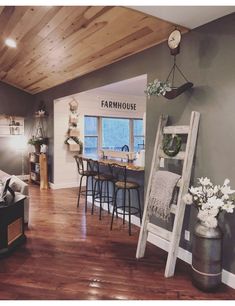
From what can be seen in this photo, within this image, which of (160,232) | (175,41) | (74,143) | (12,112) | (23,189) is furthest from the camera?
(12,112)

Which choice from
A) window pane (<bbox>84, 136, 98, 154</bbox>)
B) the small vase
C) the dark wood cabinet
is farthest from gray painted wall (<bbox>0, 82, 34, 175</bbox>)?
the dark wood cabinet

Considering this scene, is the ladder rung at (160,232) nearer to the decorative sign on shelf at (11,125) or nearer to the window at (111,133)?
the window at (111,133)

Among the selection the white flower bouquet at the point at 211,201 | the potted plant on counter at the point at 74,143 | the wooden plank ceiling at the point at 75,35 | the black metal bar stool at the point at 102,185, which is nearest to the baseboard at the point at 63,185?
the potted plant on counter at the point at 74,143

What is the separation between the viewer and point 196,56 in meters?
2.84

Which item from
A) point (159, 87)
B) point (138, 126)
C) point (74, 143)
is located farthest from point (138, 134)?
point (159, 87)

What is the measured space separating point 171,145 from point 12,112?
5712 millimetres

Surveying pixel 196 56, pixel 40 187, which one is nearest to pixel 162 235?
pixel 196 56

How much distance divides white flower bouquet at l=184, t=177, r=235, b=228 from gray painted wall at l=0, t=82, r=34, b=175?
6115 millimetres

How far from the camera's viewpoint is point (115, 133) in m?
7.84

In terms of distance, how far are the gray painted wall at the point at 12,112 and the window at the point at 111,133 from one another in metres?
1.83

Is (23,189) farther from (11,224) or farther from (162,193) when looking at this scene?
(162,193)

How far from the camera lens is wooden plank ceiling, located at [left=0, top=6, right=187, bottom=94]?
2.96 m

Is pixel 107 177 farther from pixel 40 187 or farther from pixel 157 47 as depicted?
pixel 40 187

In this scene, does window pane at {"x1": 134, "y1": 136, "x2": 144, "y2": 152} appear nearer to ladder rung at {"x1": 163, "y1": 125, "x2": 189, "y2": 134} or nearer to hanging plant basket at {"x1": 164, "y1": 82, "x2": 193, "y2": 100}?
ladder rung at {"x1": 163, "y1": 125, "x2": 189, "y2": 134}
